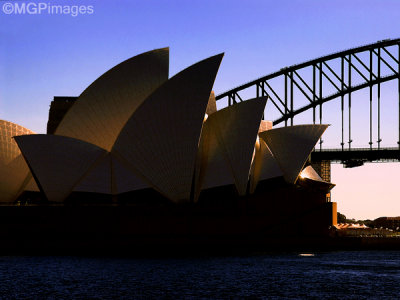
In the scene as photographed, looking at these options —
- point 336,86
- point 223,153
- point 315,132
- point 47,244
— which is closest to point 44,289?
point 47,244

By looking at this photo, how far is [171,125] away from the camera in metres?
65.1

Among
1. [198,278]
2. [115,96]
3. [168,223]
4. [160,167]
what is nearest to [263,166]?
[160,167]

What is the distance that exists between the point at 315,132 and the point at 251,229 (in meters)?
10.5

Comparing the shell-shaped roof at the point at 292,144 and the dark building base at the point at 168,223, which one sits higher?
the shell-shaped roof at the point at 292,144

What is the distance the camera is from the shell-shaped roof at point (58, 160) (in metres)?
65.8

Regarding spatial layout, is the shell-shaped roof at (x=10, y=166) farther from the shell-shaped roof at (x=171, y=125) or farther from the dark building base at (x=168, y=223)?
the shell-shaped roof at (x=171, y=125)

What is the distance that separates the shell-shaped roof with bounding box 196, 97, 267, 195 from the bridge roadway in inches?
1264

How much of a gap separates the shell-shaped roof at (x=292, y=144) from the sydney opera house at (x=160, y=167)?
0.09 meters

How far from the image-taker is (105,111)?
227ft

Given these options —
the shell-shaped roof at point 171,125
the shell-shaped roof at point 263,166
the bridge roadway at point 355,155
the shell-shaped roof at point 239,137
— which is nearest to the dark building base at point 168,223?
the shell-shaped roof at point 263,166

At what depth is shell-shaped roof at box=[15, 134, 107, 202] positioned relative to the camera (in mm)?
65750

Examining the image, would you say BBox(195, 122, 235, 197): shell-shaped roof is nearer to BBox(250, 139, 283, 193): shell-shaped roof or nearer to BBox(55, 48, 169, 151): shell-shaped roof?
BBox(250, 139, 283, 193): shell-shaped roof

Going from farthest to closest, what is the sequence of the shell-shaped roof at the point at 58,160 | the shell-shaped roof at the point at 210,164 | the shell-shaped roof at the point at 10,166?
the shell-shaped roof at the point at 10,166 → the shell-shaped roof at the point at 210,164 → the shell-shaped roof at the point at 58,160

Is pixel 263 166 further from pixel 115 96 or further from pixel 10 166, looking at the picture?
pixel 10 166
